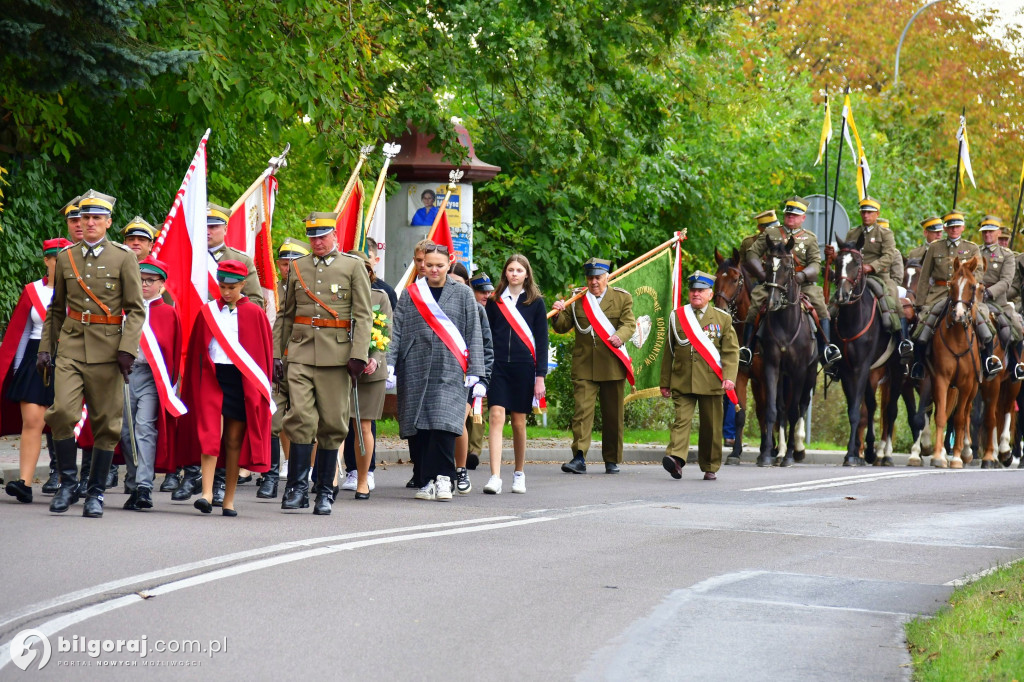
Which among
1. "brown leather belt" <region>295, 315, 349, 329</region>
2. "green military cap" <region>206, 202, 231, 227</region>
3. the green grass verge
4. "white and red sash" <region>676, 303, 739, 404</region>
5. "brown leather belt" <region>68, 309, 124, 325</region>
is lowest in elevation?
the green grass verge

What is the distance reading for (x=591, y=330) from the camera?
17062mm

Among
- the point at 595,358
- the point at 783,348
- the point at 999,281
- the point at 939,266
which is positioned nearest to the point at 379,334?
the point at 595,358

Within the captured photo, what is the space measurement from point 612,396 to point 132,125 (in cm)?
648

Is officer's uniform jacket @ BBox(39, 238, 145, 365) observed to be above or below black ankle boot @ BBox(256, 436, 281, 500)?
above

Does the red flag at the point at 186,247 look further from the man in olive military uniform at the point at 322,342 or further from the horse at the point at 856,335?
the horse at the point at 856,335

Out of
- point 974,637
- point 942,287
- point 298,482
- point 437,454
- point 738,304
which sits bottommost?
point 974,637

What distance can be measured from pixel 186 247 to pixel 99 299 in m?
1.57

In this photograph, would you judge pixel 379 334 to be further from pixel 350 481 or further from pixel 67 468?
pixel 67 468

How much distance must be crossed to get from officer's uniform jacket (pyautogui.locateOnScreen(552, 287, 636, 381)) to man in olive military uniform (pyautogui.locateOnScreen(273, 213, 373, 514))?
5291 millimetres

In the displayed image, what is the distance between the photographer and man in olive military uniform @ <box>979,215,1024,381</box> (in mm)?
22266

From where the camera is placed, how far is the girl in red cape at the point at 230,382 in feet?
36.3

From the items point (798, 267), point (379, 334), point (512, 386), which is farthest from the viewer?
point (798, 267)

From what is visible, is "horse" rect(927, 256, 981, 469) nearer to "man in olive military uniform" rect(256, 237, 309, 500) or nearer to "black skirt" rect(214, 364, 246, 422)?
"man in olive military uniform" rect(256, 237, 309, 500)

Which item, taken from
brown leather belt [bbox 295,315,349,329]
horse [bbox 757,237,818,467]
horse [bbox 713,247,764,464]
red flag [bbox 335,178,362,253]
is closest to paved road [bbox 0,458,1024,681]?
brown leather belt [bbox 295,315,349,329]
